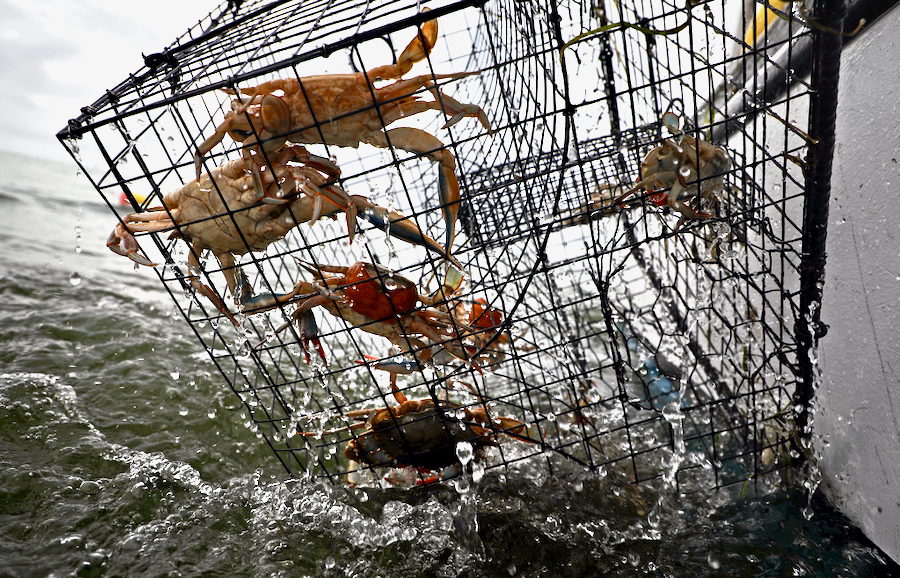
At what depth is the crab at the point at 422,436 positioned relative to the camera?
5.15ft

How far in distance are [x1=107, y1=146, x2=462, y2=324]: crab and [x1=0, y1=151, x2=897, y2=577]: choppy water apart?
399 mm

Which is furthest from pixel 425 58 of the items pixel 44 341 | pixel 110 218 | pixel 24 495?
pixel 110 218

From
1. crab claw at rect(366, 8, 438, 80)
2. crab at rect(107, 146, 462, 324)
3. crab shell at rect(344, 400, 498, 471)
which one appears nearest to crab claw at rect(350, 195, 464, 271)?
crab at rect(107, 146, 462, 324)

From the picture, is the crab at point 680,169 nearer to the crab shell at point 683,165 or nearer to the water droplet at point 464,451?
the crab shell at point 683,165

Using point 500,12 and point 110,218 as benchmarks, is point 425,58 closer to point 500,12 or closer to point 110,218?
point 500,12

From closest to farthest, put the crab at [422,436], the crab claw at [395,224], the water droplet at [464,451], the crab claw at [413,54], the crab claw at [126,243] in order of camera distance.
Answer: the crab claw at [413,54] → the crab claw at [395,224] → the crab claw at [126,243] → the water droplet at [464,451] → the crab at [422,436]

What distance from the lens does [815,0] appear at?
122 cm

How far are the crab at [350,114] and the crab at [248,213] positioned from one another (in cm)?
6

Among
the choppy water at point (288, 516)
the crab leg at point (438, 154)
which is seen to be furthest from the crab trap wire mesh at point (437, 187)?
the choppy water at point (288, 516)

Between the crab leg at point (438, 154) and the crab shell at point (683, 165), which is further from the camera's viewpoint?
the crab shell at point (683, 165)

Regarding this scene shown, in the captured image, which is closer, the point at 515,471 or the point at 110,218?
the point at 515,471

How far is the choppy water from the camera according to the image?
1.42 metres

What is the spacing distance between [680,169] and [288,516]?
1376 mm

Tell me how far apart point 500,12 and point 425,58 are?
66 centimetres
